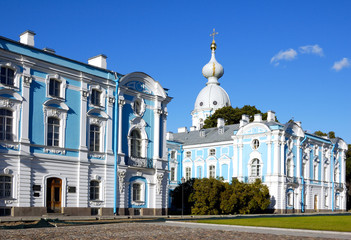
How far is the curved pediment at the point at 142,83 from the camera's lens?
3234cm

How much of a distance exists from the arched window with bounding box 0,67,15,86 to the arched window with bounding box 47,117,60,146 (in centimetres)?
317

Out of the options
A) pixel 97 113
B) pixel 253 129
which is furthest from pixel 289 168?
pixel 97 113

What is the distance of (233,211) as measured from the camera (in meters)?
40.0

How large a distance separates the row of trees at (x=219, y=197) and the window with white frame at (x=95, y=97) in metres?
10.7

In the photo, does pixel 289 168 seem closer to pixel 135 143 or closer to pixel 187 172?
pixel 187 172

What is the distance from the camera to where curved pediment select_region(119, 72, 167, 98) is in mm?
32344

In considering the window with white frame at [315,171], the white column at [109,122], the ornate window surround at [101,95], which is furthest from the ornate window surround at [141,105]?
the window with white frame at [315,171]

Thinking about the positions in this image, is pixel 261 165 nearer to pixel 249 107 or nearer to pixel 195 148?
pixel 195 148

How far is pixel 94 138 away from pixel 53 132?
3.08m

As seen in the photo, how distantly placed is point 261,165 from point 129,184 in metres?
19.5

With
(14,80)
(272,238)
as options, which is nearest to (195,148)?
(14,80)

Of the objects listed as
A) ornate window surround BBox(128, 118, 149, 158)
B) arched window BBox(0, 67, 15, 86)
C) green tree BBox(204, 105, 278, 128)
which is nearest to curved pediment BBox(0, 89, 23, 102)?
arched window BBox(0, 67, 15, 86)

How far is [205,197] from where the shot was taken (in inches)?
1483

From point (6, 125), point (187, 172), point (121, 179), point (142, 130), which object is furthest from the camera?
point (187, 172)
